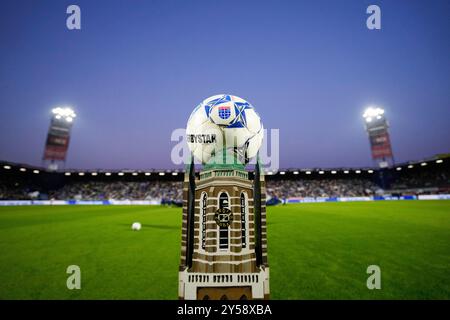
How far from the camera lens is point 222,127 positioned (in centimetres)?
700

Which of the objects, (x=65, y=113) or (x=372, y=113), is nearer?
Answer: (x=65, y=113)

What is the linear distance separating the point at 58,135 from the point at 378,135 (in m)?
88.4

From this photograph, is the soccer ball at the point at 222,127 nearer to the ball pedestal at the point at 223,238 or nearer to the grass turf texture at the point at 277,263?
the ball pedestal at the point at 223,238

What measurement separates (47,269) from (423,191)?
79.7 meters

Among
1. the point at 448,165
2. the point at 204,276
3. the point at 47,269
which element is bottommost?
the point at 47,269

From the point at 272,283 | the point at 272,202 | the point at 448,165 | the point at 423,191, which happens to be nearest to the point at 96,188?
the point at 272,202

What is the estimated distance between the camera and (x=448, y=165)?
6366 centimetres

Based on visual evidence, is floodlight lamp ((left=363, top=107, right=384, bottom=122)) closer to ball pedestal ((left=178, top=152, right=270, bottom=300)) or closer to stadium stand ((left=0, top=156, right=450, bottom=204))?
stadium stand ((left=0, top=156, right=450, bottom=204))

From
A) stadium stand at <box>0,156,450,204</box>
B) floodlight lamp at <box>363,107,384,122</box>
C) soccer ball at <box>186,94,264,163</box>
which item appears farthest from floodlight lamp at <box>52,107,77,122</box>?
floodlight lamp at <box>363,107,384,122</box>

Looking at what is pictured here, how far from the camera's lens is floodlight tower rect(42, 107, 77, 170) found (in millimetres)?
62094

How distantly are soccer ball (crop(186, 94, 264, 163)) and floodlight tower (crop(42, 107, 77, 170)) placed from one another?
69.9m

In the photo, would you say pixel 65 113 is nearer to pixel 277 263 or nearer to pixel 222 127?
pixel 222 127

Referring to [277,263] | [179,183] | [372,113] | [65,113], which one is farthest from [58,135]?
[372,113]
